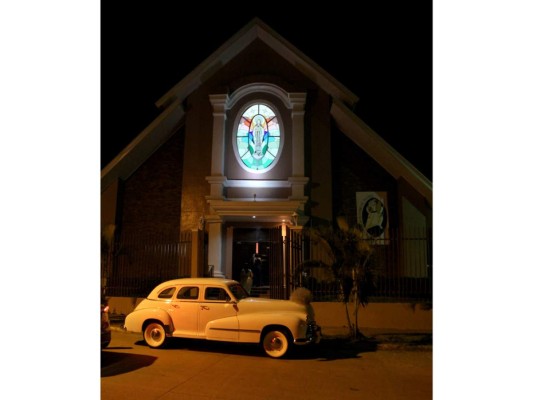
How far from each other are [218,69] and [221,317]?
1152 centimetres

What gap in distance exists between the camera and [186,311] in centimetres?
948

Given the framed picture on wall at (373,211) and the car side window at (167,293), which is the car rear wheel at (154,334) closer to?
the car side window at (167,293)

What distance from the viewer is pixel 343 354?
945 centimetres

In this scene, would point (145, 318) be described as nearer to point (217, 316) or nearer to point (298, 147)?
point (217, 316)

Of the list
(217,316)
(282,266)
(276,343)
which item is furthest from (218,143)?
(276,343)

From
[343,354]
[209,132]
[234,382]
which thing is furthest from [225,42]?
[234,382]

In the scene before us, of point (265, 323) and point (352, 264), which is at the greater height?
point (352, 264)

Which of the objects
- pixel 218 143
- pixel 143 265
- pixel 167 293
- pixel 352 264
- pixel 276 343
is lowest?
pixel 276 343

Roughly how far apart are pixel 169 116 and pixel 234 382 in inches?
482

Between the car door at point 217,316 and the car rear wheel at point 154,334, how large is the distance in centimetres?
91

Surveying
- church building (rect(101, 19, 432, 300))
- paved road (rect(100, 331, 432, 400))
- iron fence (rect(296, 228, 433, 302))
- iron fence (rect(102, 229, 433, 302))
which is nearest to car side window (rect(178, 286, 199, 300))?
paved road (rect(100, 331, 432, 400))

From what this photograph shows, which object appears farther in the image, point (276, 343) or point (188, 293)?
point (188, 293)

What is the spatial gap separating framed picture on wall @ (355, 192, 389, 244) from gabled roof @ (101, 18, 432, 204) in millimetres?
1095

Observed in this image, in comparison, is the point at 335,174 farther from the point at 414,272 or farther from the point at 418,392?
the point at 418,392
